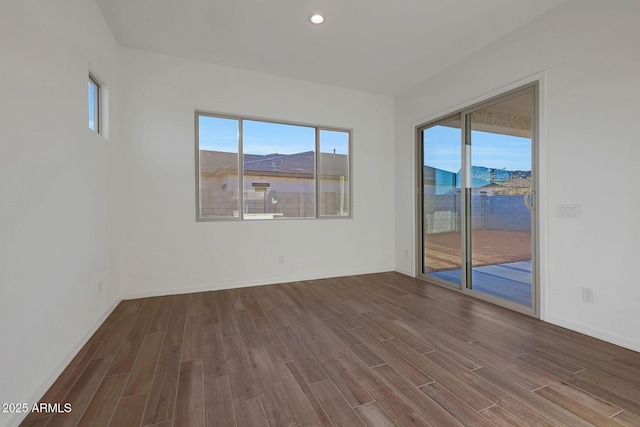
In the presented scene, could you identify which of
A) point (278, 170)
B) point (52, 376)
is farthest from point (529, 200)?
point (52, 376)

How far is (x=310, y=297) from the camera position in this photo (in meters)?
3.53

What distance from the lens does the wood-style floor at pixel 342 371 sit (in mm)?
1524

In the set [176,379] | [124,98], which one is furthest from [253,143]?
[176,379]

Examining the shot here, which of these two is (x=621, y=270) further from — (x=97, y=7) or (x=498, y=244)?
(x=97, y=7)

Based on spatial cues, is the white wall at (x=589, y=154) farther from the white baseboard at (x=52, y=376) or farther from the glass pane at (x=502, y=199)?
the white baseboard at (x=52, y=376)

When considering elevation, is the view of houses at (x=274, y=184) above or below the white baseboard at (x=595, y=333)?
above

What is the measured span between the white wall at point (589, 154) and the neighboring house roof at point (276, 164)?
244 cm

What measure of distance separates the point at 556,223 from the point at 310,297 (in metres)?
2.67

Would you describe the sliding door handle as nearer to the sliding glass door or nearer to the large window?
the sliding glass door

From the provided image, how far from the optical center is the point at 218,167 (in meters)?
3.90

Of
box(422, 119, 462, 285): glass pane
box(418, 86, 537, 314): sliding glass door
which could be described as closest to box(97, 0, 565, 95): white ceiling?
box(418, 86, 537, 314): sliding glass door

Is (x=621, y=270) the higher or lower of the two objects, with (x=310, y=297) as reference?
higher

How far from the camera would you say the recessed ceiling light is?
277 centimetres

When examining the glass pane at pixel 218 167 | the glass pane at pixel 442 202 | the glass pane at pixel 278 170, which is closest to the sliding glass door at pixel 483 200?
the glass pane at pixel 442 202
